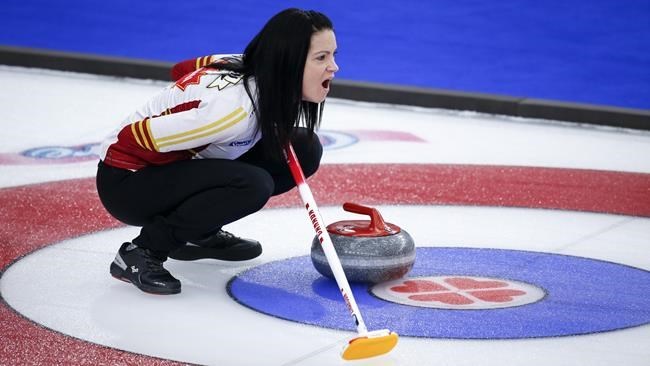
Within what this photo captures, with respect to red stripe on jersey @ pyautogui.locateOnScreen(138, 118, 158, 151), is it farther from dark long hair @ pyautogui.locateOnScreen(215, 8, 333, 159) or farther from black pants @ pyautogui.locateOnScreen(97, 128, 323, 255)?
dark long hair @ pyautogui.locateOnScreen(215, 8, 333, 159)

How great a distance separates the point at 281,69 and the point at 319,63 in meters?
0.11

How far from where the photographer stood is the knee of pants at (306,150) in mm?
4023

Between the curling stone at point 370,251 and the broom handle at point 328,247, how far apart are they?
0.29 metres

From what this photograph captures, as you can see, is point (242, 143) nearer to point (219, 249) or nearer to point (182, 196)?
point (182, 196)

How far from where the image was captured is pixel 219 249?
4.18 metres

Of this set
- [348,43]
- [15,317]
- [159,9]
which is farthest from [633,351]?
[159,9]

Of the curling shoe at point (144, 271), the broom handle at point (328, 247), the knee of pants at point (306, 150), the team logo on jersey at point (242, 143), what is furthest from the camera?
the knee of pants at point (306, 150)

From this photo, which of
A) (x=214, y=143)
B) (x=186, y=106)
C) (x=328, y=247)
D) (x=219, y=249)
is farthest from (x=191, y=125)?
(x=219, y=249)

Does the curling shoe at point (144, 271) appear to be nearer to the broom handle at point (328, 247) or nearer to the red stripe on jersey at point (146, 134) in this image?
the red stripe on jersey at point (146, 134)

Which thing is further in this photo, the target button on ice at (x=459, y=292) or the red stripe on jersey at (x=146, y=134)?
the target button on ice at (x=459, y=292)

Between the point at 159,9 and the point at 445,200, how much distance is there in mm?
5399

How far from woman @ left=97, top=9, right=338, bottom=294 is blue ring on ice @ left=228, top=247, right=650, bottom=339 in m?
0.28

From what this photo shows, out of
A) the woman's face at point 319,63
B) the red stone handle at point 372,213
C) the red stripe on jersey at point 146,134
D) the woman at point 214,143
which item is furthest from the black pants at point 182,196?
the woman's face at point 319,63

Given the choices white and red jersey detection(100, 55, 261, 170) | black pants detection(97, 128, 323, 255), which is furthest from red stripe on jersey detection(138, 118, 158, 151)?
black pants detection(97, 128, 323, 255)
